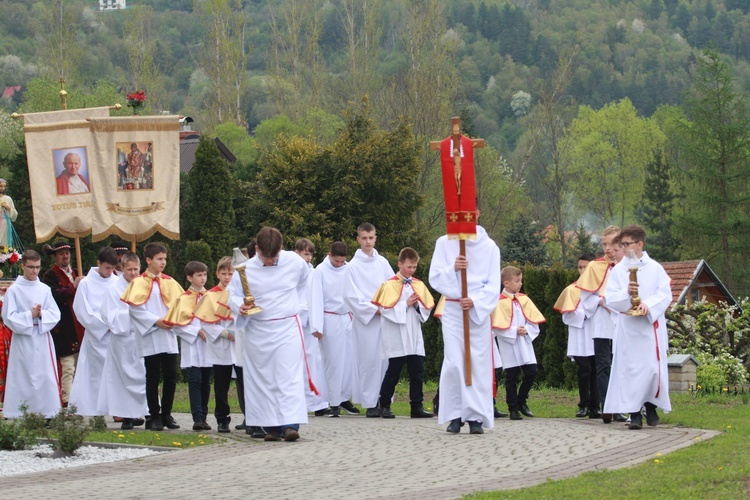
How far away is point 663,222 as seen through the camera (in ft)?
217

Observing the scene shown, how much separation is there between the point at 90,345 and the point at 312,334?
9.21 feet

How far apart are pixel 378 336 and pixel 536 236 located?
64.7 ft

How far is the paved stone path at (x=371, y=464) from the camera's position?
8.97 meters

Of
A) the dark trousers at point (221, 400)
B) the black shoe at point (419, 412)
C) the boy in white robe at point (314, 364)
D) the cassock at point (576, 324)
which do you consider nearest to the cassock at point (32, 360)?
the dark trousers at point (221, 400)

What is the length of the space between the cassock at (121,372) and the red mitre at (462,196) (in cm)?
377

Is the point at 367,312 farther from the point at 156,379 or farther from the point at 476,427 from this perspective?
the point at 476,427

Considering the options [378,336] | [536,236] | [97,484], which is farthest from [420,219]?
[97,484]

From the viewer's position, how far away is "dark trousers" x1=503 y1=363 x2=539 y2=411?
14.1 m

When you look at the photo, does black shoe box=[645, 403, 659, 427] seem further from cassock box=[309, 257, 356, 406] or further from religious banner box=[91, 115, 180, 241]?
religious banner box=[91, 115, 180, 241]

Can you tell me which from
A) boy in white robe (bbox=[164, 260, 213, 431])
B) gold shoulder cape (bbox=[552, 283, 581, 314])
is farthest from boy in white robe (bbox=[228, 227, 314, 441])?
gold shoulder cape (bbox=[552, 283, 581, 314])

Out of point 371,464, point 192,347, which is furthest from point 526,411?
point 371,464

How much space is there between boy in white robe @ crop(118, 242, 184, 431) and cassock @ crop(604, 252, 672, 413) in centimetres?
450

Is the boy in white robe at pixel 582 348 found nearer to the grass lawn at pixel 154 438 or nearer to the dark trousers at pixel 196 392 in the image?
the dark trousers at pixel 196 392

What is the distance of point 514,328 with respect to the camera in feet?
47.9
